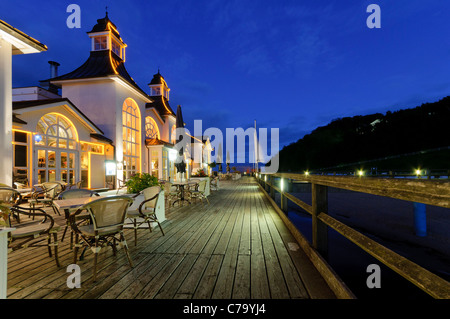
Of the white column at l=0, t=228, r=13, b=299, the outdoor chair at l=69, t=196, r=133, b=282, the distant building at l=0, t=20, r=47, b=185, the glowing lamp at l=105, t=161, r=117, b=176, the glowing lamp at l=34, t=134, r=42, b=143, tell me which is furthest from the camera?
the glowing lamp at l=105, t=161, r=117, b=176

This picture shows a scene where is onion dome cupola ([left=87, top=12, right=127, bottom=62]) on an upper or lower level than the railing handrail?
upper

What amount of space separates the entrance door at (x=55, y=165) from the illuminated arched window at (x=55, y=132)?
359 mm

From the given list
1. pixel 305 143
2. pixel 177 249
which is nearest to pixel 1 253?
pixel 177 249

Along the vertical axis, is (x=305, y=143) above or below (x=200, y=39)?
below

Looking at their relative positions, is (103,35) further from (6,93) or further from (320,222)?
(320,222)

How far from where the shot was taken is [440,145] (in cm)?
5919

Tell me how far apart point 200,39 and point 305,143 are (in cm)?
7198

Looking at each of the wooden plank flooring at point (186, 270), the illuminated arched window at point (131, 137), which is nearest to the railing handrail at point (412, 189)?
the wooden plank flooring at point (186, 270)

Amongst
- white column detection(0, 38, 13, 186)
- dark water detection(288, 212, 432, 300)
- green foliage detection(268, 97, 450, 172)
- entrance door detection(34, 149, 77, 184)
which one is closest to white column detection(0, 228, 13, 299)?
dark water detection(288, 212, 432, 300)

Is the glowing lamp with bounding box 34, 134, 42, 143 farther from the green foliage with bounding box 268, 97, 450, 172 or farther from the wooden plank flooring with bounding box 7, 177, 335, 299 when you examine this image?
the green foliage with bounding box 268, 97, 450, 172

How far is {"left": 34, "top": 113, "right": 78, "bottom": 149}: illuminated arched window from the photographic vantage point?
30.2ft

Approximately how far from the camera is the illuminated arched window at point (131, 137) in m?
13.8
